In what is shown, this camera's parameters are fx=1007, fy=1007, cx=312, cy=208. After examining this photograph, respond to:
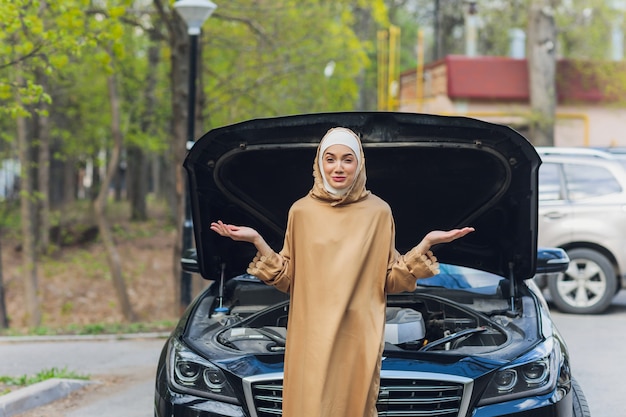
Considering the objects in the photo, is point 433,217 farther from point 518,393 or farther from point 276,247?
point 518,393

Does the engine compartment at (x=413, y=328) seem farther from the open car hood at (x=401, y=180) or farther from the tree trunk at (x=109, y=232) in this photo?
the tree trunk at (x=109, y=232)

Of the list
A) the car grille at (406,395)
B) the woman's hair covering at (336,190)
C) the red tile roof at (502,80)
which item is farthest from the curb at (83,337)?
the red tile roof at (502,80)

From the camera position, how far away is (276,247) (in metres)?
5.80

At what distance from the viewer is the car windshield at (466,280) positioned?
5953 mm

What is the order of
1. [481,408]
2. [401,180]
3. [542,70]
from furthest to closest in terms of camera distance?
1. [542,70]
2. [401,180]
3. [481,408]

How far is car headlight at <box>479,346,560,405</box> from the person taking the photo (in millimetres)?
4652

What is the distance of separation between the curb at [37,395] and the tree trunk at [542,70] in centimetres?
1861

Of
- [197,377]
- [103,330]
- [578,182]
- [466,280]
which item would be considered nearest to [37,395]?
[197,377]

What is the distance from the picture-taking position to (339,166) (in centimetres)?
416

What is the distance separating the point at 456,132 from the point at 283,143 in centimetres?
87

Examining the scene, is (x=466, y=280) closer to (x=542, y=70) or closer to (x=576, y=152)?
(x=576, y=152)

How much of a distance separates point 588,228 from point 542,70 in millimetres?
14729

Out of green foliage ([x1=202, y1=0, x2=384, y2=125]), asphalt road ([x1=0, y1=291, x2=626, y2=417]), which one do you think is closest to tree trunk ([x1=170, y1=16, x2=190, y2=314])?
green foliage ([x1=202, y1=0, x2=384, y2=125])

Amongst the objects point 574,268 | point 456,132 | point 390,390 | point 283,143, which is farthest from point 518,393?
point 574,268
